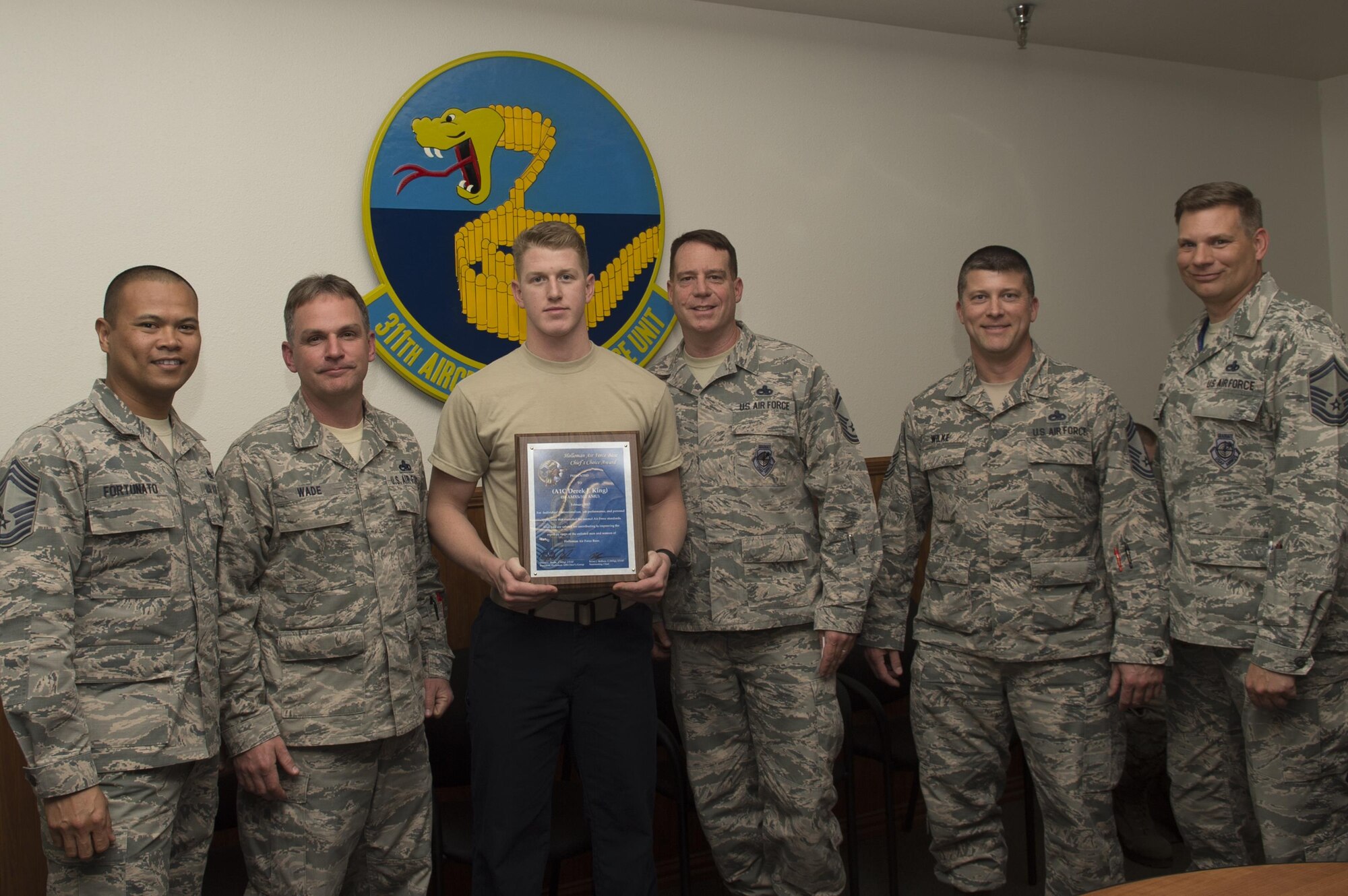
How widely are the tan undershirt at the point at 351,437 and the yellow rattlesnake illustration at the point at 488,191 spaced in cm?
88

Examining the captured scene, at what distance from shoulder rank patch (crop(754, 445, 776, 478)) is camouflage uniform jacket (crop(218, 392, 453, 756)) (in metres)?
0.91

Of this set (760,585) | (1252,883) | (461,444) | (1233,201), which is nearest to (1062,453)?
(1233,201)

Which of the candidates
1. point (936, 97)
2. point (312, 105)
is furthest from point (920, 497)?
point (312, 105)

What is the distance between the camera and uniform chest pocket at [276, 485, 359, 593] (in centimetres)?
207

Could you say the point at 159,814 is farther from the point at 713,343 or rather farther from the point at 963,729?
the point at 963,729

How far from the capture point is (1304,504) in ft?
7.42

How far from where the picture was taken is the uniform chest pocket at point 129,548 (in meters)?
1.84

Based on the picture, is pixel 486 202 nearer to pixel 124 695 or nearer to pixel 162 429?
pixel 162 429

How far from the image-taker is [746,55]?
3.45 meters

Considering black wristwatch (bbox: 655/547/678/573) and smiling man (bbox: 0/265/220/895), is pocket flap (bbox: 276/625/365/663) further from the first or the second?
black wristwatch (bbox: 655/547/678/573)

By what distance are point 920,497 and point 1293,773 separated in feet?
3.51

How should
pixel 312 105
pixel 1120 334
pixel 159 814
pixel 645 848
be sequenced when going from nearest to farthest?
1. pixel 159 814
2. pixel 645 848
3. pixel 312 105
4. pixel 1120 334

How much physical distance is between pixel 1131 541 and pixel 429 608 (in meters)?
1.70

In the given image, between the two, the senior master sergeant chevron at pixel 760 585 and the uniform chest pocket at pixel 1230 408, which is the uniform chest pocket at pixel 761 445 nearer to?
the senior master sergeant chevron at pixel 760 585
